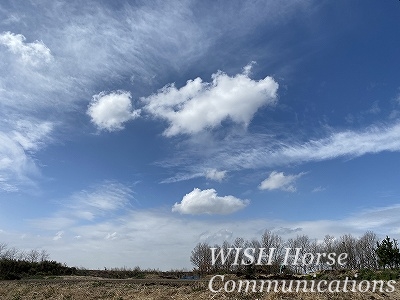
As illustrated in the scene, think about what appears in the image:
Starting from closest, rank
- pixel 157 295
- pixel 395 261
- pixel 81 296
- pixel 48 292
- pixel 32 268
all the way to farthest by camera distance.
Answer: pixel 157 295, pixel 81 296, pixel 48 292, pixel 395 261, pixel 32 268

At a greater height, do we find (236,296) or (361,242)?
(361,242)

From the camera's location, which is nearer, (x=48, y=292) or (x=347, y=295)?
(x=347, y=295)

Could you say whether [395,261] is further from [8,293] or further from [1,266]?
[1,266]

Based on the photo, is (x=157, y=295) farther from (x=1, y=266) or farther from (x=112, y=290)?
(x=1, y=266)

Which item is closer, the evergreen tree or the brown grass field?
the brown grass field

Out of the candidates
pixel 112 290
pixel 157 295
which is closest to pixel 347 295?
pixel 157 295

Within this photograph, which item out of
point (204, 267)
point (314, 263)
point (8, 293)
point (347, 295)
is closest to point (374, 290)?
point (347, 295)

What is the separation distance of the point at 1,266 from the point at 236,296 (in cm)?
4230

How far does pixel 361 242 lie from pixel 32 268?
73.7 metres

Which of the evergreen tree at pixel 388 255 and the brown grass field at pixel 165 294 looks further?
the evergreen tree at pixel 388 255

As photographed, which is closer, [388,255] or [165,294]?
[165,294]

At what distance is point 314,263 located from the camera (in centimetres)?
4397

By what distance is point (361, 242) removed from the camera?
85750 millimetres

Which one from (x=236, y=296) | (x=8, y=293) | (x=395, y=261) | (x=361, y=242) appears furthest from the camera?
(x=361, y=242)
